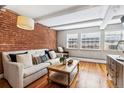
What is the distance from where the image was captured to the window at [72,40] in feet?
20.3

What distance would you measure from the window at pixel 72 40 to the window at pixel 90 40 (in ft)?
1.39

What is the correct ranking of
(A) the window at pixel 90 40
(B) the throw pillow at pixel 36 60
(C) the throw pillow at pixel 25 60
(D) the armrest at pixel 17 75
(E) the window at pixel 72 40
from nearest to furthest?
1. (D) the armrest at pixel 17 75
2. (C) the throw pillow at pixel 25 60
3. (B) the throw pillow at pixel 36 60
4. (A) the window at pixel 90 40
5. (E) the window at pixel 72 40

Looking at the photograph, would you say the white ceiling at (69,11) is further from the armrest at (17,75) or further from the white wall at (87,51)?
the armrest at (17,75)

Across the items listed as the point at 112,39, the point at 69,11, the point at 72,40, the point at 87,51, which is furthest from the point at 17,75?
the point at 112,39

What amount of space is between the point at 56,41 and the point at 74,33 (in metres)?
1.50

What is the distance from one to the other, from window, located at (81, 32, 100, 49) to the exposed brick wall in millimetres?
2609

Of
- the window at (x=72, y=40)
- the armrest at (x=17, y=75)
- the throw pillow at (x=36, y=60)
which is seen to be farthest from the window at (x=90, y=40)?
the armrest at (x=17, y=75)

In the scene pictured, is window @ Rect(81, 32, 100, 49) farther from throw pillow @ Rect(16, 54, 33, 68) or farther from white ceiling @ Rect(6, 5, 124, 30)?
throw pillow @ Rect(16, 54, 33, 68)

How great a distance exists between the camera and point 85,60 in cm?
568

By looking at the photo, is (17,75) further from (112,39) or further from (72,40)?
(112,39)

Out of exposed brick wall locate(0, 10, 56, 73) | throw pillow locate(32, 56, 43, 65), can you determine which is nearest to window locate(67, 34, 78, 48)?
exposed brick wall locate(0, 10, 56, 73)

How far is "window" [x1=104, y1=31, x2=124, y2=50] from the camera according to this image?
504cm

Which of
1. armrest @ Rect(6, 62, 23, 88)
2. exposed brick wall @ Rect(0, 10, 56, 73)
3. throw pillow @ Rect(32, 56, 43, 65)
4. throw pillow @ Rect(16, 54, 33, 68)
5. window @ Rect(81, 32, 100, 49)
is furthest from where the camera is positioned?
window @ Rect(81, 32, 100, 49)

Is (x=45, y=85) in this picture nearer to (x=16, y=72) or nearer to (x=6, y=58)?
(x=16, y=72)
